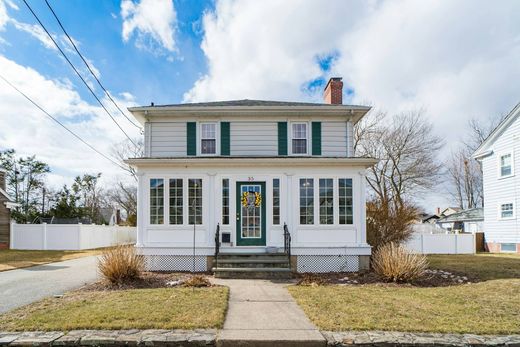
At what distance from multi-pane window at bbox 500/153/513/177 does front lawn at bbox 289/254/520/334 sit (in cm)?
1292

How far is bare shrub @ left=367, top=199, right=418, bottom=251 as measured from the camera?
11.7 meters

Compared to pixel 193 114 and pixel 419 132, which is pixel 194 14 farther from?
pixel 419 132

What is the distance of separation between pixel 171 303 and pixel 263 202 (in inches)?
210

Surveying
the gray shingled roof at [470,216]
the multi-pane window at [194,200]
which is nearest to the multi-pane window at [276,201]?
the multi-pane window at [194,200]

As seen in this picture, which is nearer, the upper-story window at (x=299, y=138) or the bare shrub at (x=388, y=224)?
the bare shrub at (x=388, y=224)

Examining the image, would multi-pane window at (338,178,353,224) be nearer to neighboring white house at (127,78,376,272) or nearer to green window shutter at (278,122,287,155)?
neighboring white house at (127,78,376,272)

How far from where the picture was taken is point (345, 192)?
37.0 ft

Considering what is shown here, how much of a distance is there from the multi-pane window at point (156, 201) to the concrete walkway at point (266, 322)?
14.4 ft

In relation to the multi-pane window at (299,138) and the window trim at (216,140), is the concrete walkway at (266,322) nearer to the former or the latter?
the window trim at (216,140)

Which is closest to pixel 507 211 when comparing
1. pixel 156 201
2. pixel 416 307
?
pixel 416 307

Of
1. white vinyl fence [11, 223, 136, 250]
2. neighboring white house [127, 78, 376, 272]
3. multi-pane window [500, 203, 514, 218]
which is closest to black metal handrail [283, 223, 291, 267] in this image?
neighboring white house [127, 78, 376, 272]

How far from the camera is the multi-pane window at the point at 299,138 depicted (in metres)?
12.7

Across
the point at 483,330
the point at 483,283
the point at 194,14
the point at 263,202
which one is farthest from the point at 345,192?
the point at 194,14

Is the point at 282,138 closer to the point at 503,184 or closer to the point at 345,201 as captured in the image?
the point at 345,201
